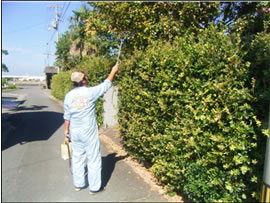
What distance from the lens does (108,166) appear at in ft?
16.4

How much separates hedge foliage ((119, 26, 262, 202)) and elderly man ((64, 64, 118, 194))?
1007mm

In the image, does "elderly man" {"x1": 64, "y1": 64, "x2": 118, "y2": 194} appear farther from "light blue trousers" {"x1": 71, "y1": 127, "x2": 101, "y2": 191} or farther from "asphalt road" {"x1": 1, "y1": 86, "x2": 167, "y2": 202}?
"asphalt road" {"x1": 1, "y1": 86, "x2": 167, "y2": 202}

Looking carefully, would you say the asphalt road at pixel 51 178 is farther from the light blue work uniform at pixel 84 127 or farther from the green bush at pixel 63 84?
the green bush at pixel 63 84

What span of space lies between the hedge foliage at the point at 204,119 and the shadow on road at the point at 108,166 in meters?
1.05

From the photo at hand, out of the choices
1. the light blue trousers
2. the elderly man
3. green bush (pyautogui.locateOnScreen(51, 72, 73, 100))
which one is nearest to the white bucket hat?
the elderly man

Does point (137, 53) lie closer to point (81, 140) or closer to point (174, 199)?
point (81, 140)

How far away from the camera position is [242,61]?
8.57 feet

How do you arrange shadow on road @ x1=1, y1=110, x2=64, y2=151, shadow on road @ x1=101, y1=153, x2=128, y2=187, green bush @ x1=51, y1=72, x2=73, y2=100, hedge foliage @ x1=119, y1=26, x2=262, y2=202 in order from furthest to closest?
green bush @ x1=51, y1=72, x2=73, y2=100, shadow on road @ x1=1, y1=110, x2=64, y2=151, shadow on road @ x1=101, y1=153, x2=128, y2=187, hedge foliage @ x1=119, y1=26, x2=262, y2=202

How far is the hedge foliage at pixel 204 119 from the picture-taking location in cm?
252

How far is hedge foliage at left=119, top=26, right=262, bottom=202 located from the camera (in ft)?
8.27

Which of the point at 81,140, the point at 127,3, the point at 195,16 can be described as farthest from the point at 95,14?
the point at 81,140

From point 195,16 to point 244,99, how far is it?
434 cm

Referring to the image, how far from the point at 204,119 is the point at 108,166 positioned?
Result: 288 cm

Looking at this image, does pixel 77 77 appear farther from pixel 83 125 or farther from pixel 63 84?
pixel 63 84
